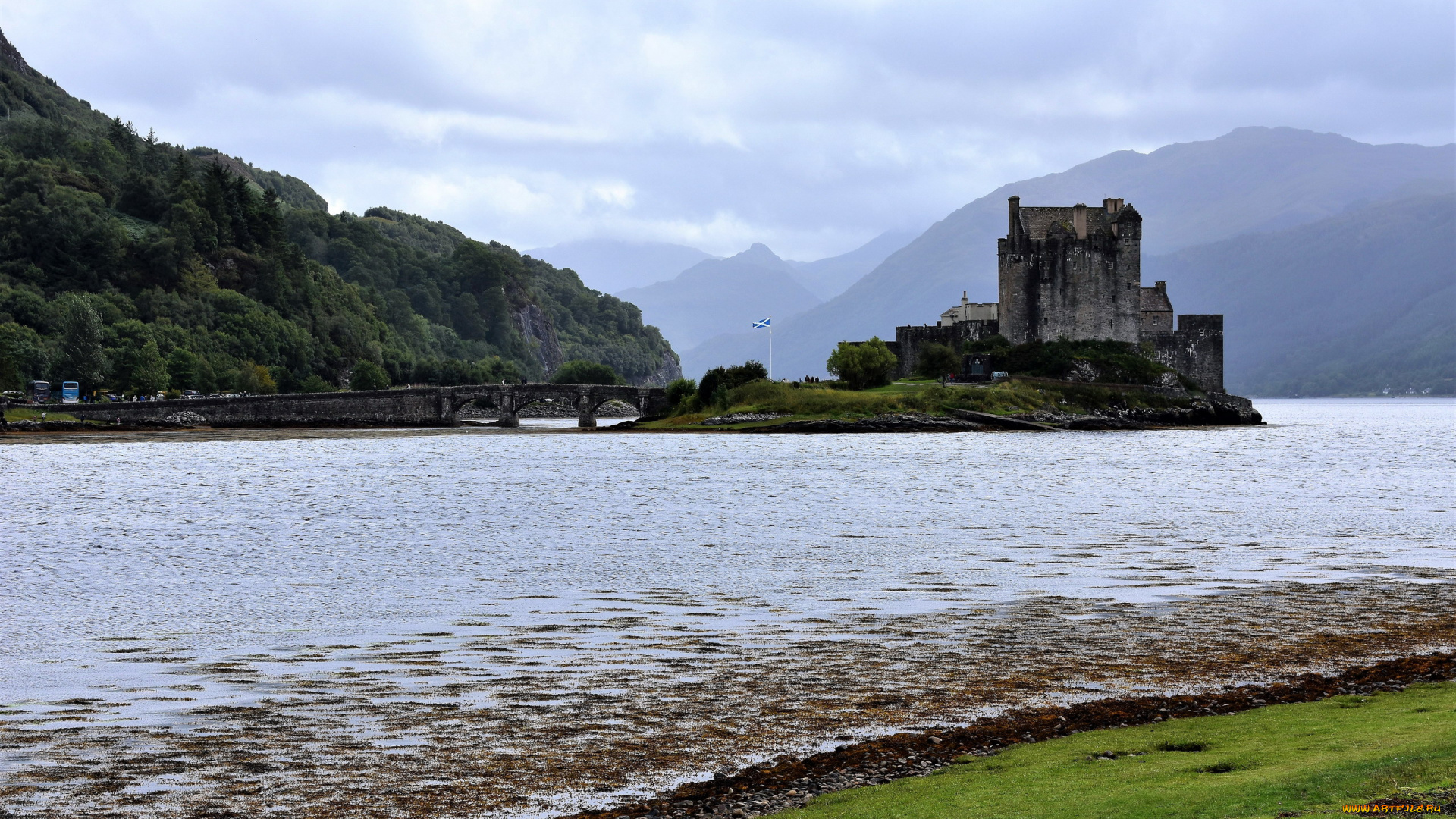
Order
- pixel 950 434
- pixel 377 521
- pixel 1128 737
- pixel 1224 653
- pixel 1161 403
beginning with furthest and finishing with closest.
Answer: pixel 1161 403 → pixel 950 434 → pixel 377 521 → pixel 1224 653 → pixel 1128 737

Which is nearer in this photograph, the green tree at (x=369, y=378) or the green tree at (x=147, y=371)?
the green tree at (x=147, y=371)

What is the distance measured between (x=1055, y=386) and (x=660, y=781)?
101m

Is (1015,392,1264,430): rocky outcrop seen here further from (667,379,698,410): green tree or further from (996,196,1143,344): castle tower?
(667,379,698,410): green tree

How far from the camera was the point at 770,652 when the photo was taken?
16188mm

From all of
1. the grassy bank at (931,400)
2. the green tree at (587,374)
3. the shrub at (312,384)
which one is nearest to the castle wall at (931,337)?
the grassy bank at (931,400)

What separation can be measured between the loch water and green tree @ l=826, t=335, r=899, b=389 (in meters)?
60.2

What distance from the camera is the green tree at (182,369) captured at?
13025 centimetres

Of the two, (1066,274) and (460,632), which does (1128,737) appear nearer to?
(460,632)

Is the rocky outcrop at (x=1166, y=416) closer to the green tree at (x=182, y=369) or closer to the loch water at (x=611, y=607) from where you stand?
the loch water at (x=611, y=607)

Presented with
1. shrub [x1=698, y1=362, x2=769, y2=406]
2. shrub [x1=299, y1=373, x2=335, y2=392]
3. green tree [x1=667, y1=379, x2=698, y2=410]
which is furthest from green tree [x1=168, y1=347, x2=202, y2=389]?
shrub [x1=698, y1=362, x2=769, y2=406]

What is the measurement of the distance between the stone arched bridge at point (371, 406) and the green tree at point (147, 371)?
10798mm

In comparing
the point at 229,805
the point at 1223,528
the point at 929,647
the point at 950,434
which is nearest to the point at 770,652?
the point at 929,647

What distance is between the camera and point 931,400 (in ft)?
345

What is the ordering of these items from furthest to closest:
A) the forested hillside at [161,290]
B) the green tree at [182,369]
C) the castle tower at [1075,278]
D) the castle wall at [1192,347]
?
the green tree at [182,369]
the forested hillside at [161,290]
the castle wall at [1192,347]
the castle tower at [1075,278]
